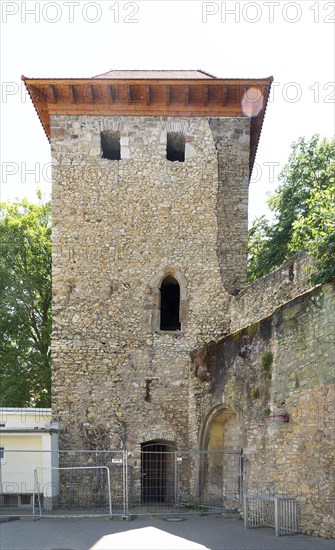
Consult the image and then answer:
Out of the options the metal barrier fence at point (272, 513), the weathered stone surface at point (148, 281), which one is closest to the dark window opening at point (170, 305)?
the weathered stone surface at point (148, 281)

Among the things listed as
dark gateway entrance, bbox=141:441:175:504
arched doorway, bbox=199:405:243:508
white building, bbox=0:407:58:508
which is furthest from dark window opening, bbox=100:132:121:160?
dark gateway entrance, bbox=141:441:175:504

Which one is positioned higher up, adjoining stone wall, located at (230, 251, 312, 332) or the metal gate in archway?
adjoining stone wall, located at (230, 251, 312, 332)

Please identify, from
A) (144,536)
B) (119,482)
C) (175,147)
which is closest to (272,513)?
(144,536)

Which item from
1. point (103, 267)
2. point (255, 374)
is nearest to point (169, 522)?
point (255, 374)

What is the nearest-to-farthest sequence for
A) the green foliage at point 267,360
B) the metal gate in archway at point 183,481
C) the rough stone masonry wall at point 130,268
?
the green foliage at point 267,360 → the metal gate in archway at point 183,481 → the rough stone masonry wall at point 130,268

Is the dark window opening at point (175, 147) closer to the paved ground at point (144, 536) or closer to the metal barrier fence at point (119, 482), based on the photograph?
the metal barrier fence at point (119, 482)

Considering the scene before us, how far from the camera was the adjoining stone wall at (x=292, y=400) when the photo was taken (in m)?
A: 9.64

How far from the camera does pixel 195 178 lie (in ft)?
56.4

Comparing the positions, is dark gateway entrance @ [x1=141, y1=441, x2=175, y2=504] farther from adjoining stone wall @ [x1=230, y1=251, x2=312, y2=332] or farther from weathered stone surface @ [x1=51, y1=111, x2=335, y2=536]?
adjoining stone wall @ [x1=230, y1=251, x2=312, y2=332]

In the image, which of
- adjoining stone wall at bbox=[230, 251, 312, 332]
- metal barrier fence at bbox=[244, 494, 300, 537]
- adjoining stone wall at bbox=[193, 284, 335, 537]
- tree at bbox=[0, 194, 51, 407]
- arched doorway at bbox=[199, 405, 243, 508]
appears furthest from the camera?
tree at bbox=[0, 194, 51, 407]

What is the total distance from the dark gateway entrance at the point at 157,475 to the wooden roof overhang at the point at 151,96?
924 centimetres

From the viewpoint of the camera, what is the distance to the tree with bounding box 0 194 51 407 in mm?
24078

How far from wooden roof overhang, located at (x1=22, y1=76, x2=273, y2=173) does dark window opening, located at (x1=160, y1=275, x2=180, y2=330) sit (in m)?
4.96

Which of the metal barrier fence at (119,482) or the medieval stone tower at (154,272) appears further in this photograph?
the medieval stone tower at (154,272)
